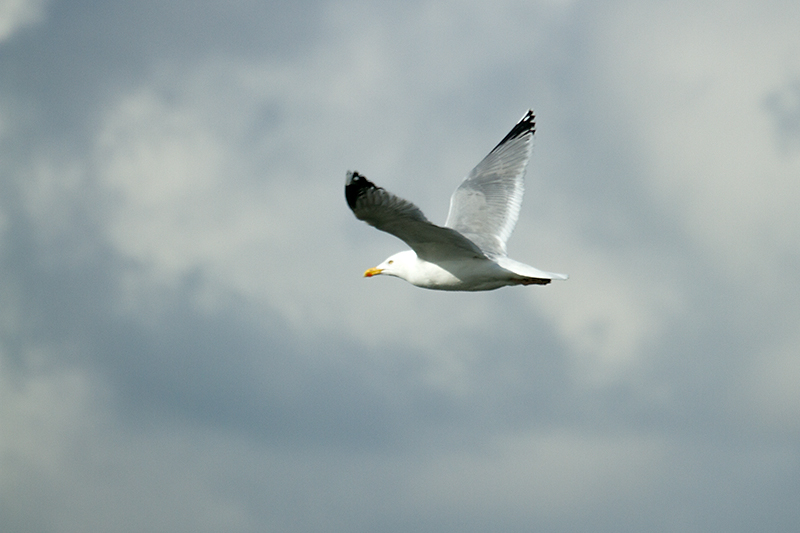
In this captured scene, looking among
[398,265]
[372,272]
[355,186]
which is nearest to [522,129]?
[372,272]

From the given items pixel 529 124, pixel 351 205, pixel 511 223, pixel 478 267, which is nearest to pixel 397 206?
pixel 351 205

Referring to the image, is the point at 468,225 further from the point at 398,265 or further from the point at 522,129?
the point at 522,129

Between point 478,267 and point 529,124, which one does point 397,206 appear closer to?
point 478,267

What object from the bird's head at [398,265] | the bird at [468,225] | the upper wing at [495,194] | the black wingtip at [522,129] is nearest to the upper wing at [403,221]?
the bird at [468,225]

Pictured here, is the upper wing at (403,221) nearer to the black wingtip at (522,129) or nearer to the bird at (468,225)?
the bird at (468,225)

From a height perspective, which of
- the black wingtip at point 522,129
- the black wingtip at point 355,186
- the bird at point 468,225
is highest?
the black wingtip at point 522,129

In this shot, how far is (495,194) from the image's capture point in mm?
18297

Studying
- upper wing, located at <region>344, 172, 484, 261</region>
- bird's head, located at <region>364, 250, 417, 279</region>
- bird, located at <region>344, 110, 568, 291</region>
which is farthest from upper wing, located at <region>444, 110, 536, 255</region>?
upper wing, located at <region>344, 172, 484, 261</region>

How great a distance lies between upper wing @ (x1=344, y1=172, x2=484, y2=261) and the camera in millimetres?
11992

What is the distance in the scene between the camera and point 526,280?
15.0 metres

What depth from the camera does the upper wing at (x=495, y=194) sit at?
680 inches

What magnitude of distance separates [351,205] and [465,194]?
20.3ft

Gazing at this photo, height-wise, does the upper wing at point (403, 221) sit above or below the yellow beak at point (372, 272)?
below

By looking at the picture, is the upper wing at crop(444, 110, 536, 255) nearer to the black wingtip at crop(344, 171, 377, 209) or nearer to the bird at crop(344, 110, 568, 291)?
the bird at crop(344, 110, 568, 291)
